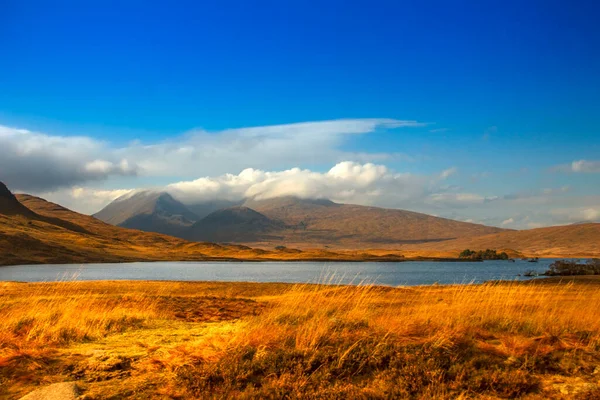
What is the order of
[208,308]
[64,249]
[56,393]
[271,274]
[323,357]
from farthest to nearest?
[64,249] < [271,274] < [208,308] < [323,357] < [56,393]

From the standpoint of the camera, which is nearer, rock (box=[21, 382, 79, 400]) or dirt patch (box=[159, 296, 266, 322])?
rock (box=[21, 382, 79, 400])

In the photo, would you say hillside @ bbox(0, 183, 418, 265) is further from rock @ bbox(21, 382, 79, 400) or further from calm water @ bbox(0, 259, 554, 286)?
rock @ bbox(21, 382, 79, 400)

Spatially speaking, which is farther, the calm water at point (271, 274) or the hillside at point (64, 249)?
Result: the hillside at point (64, 249)

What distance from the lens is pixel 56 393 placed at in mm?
7434

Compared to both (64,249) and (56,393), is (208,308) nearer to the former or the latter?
(56,393)

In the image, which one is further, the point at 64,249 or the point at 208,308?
the point at 64,249

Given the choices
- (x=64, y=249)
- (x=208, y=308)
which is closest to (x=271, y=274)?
(x=208, y=308)

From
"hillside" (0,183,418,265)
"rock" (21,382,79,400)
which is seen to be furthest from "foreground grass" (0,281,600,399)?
"hillside" (0,183,418,265)

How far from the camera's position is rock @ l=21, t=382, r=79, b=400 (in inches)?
288

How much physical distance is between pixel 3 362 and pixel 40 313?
415 cm

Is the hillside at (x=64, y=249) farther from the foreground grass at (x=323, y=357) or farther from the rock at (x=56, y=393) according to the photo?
the rock at (x=56, y=393)

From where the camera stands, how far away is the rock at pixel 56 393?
7.32 meters

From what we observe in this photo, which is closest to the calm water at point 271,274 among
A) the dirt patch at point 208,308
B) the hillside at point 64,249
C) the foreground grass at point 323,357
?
the dirt patch at point 208,308

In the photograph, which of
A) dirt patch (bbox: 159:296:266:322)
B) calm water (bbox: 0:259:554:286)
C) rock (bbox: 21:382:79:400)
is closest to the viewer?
rock (bbox: 21:382:79:400)
